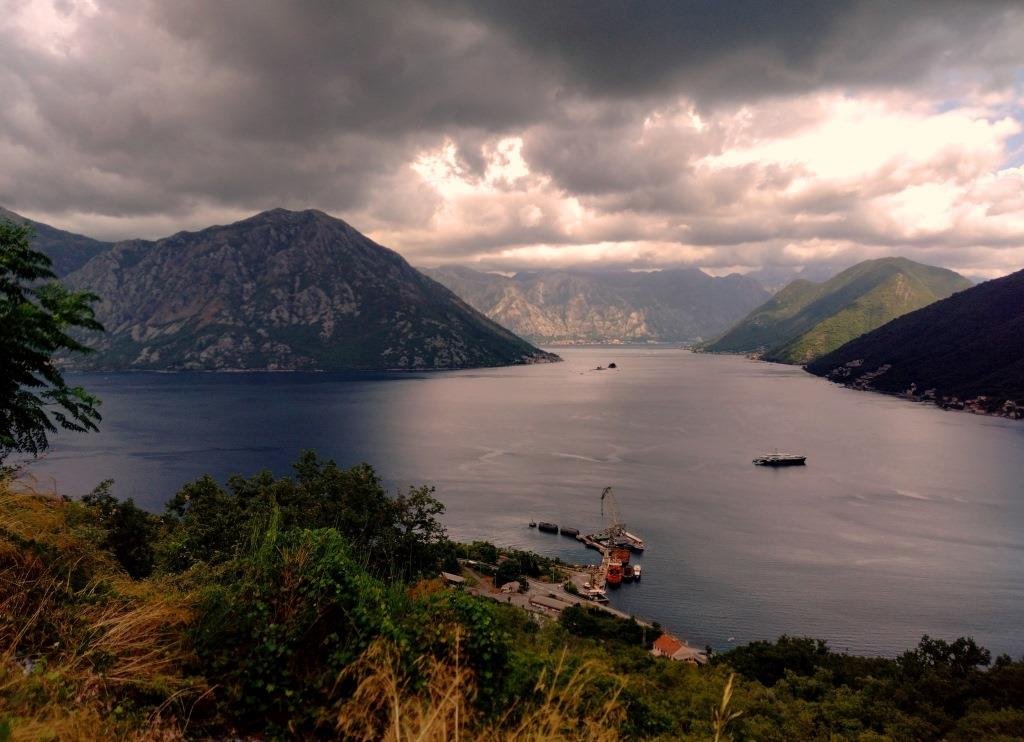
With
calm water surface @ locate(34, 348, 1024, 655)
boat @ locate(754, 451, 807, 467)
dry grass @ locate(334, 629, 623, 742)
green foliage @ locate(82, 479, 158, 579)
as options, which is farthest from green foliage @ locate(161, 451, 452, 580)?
boat @ locate(754, 451, 807, 467)

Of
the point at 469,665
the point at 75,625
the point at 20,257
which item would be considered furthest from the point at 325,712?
the point at 20,257

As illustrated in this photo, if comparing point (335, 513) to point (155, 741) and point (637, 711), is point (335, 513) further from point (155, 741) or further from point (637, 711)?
point (155, 741)

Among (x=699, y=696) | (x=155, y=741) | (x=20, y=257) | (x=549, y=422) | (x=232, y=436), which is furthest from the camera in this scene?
(x=549, y=422)

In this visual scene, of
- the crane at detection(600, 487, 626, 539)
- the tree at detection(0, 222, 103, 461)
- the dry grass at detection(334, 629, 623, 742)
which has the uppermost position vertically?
the tree at detection(0, 222, 103, 461)

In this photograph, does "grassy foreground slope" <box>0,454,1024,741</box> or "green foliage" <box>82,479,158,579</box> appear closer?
"grassy foreground slope" <box>0,454,1024,741</box>

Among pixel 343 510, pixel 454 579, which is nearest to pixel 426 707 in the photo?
pixel 343 510

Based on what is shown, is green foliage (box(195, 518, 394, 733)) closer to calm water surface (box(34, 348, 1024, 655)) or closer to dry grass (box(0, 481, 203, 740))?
dry grass (box(0, 481, 203, 740))
